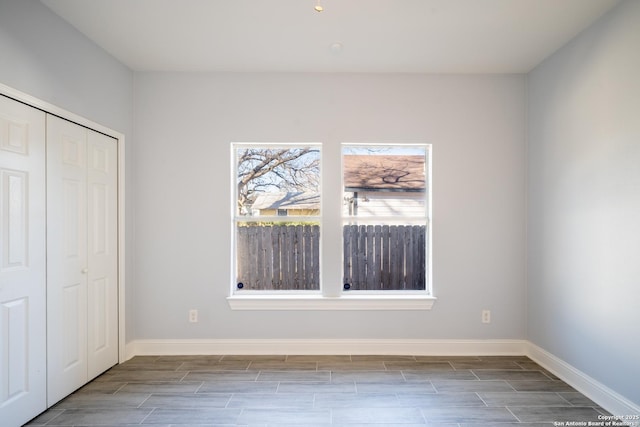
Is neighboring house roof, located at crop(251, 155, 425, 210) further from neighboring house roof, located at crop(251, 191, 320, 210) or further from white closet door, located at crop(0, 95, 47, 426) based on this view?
white closet door, located at crop(0, 95, 47, 426)

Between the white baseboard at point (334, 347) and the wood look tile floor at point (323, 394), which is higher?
the white baseboard at point (334, 347)

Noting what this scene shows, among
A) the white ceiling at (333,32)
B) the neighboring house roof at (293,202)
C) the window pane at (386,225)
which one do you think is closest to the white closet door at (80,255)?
the white ceiling at (333,32)

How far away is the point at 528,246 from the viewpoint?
3326mm

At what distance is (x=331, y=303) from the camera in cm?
335

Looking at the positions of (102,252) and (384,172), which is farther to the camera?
(384,172)

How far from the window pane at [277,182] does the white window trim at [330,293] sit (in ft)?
0.30

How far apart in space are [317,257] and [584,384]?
2419 millimetres

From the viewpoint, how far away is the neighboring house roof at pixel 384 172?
3.48m

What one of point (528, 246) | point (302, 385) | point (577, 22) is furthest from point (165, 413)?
point (577, 22)

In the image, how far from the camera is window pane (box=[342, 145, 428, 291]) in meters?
3.48

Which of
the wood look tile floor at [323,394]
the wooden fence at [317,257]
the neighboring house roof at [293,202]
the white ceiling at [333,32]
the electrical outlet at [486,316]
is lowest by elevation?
the wood look tile floor at [323,394]

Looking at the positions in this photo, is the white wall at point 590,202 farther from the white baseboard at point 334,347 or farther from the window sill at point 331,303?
the window sill at point 331,303

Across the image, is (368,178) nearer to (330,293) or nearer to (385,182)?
(385,182)

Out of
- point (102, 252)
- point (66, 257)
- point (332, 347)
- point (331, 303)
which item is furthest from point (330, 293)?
point (66, 257)
